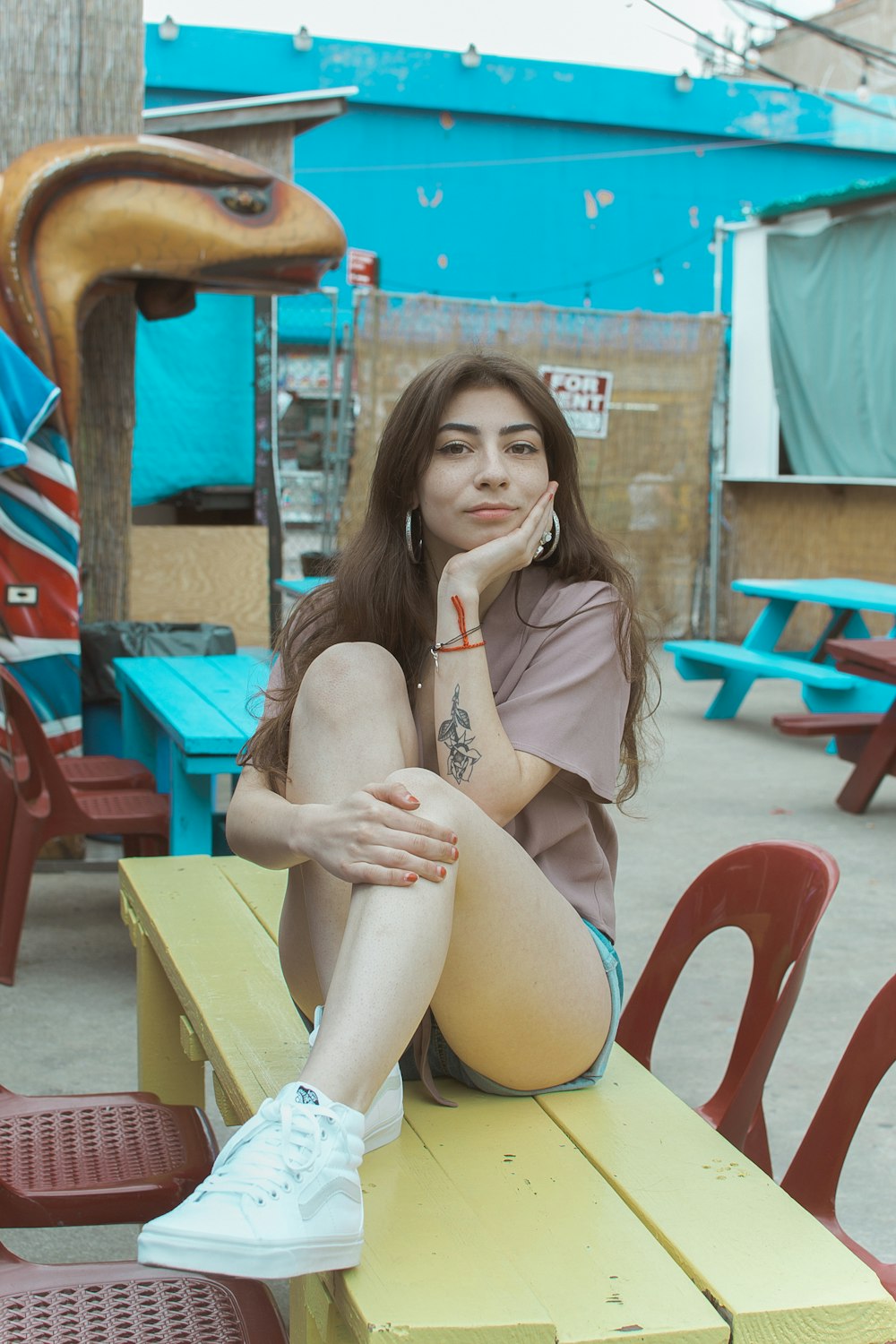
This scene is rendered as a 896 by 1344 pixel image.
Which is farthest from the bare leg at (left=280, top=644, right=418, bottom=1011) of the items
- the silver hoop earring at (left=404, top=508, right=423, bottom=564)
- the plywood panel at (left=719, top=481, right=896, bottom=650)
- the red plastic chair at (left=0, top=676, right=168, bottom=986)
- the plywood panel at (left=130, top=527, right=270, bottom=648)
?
the plywood panel at (left=719, top=481, right=896, bottom=650)

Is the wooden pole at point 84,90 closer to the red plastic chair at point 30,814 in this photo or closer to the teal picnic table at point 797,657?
the red plastic chair at point 30,814

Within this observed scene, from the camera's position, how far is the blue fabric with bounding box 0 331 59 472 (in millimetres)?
4518

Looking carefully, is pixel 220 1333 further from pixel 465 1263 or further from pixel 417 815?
pixel 417 815

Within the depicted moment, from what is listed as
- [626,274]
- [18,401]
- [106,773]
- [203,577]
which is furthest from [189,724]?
[626,274]

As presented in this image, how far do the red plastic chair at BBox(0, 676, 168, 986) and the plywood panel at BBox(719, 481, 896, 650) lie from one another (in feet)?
24.8

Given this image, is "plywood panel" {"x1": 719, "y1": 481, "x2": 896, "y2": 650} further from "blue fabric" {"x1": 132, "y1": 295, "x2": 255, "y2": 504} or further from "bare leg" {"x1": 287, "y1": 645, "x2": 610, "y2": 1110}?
"bare leg" {"x1": 287, "y1": 645, "x2": 610, "y2": 1110}

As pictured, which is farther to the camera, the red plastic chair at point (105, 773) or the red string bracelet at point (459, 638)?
the red plastic chair at point (105, 773)

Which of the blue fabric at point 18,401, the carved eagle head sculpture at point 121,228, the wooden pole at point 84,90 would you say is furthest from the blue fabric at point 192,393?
the blue fabric at point 18,401

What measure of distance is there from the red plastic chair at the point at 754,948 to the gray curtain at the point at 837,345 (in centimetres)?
920

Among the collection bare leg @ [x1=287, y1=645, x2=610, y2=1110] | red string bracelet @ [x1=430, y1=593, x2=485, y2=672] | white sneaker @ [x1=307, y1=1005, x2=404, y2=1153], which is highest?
red string bracelet @ [x1=430, y1=593, x2=485, y2=672]

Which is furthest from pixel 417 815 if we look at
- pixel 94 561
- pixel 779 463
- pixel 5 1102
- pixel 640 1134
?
pixel 779 463

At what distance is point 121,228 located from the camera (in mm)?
5105

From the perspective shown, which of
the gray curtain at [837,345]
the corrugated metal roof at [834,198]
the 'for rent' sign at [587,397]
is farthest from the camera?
the 'for rent' sign at [587,397]

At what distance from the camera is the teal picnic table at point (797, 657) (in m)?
7.54
